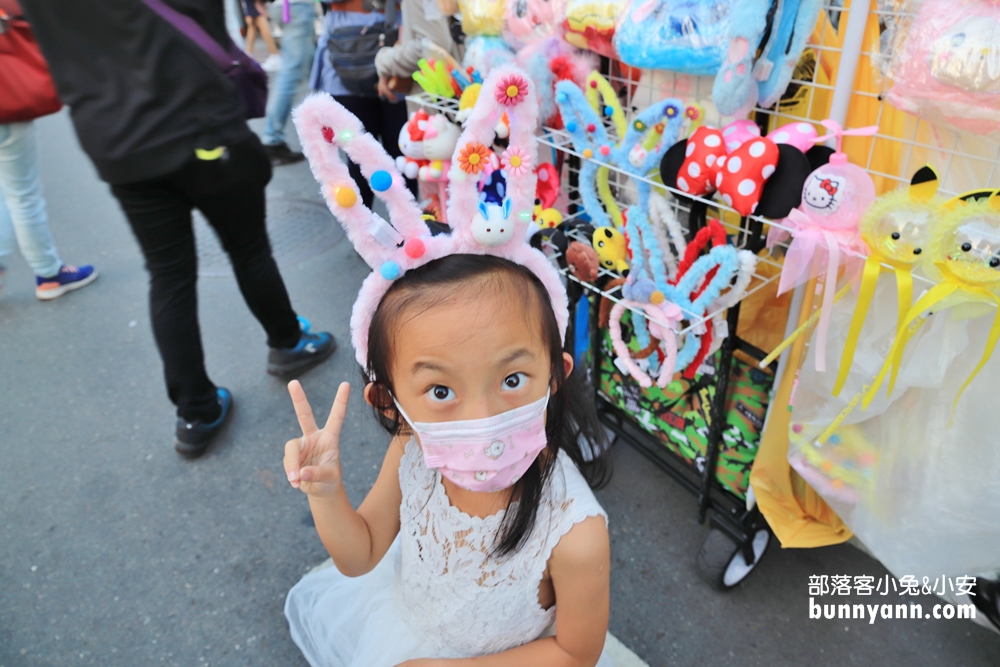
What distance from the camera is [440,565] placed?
3.43 ft

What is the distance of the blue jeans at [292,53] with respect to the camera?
3.94m

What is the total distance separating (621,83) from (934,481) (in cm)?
120

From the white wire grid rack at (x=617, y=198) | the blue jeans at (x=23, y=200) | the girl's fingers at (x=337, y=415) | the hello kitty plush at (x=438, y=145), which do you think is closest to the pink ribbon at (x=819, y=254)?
the white wire grid rack at (x=617, y=198)

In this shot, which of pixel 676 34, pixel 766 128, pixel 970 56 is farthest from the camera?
pixel 766 128

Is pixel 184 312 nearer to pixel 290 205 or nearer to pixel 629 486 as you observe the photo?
pixel 629 486

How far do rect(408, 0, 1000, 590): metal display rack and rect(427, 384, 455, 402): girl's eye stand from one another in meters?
0.65

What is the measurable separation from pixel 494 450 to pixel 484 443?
19 mm

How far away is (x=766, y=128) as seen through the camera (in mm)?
1360

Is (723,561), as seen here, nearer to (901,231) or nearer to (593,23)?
(901,231)

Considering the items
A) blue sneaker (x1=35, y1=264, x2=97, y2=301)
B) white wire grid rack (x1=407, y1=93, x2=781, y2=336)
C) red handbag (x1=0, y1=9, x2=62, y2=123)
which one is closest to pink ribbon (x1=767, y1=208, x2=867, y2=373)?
white wire grid rack (x1=407, y1=93, x2=781, y2=336)

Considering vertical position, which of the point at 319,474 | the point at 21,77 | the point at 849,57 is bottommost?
the point at 319,474

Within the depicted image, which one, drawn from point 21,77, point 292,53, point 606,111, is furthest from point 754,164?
point 292,53

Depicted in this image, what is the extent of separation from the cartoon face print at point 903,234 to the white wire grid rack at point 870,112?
6cm

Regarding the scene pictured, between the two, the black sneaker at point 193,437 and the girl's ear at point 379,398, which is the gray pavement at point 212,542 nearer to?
the black sneaker at point 193,437
